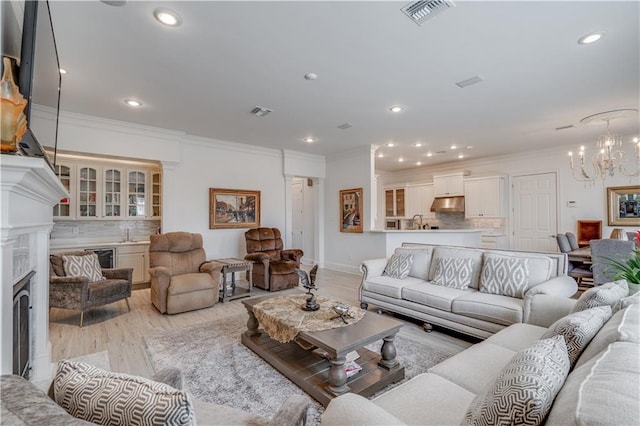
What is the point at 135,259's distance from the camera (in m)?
5.41

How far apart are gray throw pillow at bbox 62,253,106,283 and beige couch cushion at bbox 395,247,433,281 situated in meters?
4.14

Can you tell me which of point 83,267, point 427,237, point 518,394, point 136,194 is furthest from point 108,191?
point 518,394

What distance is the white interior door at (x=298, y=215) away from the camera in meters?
8.67

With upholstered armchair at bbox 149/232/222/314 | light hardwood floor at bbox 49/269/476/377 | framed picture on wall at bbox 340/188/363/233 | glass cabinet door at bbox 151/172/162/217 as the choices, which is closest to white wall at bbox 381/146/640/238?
framed picture on wall at bbox 340/188/363/233

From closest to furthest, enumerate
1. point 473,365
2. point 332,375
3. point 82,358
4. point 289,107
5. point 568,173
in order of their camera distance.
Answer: point 473,365
point 332,375
point 82,358
point 289,107
point 568,173

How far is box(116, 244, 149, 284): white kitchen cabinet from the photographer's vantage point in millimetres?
5258

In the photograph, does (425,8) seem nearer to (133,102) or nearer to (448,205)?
(133,102)

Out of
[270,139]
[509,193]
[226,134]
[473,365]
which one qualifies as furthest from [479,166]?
[473,365]

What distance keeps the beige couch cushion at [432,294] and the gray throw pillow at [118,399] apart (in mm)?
2901

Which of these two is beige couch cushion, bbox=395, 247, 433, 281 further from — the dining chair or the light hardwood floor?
the dining chair

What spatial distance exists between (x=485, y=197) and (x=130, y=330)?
7.53 metres

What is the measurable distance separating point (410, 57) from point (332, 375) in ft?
9.18

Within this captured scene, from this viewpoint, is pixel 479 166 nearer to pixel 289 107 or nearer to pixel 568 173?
pixel 568 173

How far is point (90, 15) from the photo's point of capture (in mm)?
2250
